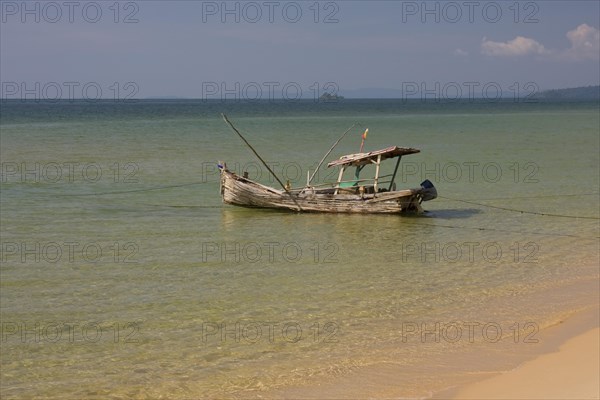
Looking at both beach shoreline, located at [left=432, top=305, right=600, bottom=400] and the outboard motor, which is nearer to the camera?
beach shoreline, located at [left=432, top=305, right=600, bottom=400]

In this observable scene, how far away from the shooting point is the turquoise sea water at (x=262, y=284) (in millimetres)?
7883

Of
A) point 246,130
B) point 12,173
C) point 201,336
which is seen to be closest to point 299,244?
point 201,336

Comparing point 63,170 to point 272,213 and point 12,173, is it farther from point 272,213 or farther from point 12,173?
point 272,213

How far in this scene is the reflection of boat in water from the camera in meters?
17.3

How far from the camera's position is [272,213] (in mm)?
18359

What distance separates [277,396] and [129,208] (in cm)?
1245

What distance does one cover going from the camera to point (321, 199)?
17906 millimetres

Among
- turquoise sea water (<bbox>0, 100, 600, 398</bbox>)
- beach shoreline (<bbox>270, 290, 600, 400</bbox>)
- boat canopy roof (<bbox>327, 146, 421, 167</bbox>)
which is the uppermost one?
boat canopy roof (<bbox>327, 146, 421, 167</bbox>)

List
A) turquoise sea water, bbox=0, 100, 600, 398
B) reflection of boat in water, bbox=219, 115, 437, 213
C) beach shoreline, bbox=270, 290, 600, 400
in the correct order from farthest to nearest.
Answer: reflection of boat in water, bbox=219, 115, 437, 213 → turquoise sea water, bbox=0, 100, 600, 398 → beach shoreline, bbox=270, 290, 600, 400

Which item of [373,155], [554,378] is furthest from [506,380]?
[373,155]

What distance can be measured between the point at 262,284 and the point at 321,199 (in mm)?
6847

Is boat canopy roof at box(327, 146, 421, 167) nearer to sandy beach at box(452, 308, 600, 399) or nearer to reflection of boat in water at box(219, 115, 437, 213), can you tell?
reflection of boat in water at box(219, 115, 437, 213)

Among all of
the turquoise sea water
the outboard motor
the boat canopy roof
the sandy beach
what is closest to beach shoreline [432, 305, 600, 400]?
the sandy beach

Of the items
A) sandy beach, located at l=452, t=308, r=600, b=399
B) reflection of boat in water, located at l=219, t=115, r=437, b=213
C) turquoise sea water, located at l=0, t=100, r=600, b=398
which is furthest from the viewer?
reflection of boat in water, located at l=219, t=115, r=437, b=213
